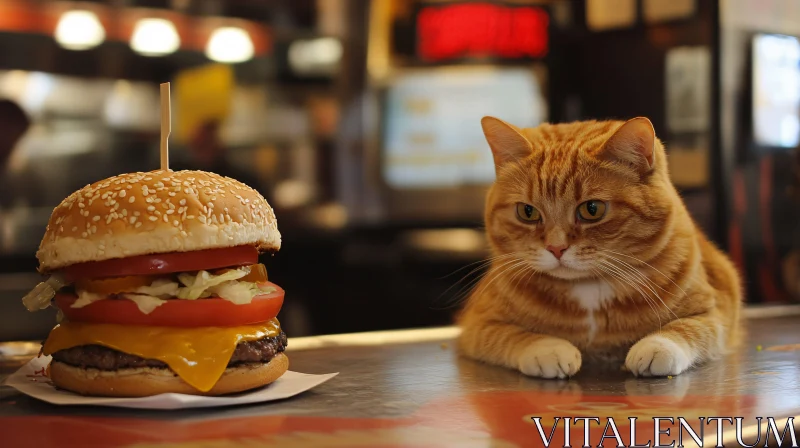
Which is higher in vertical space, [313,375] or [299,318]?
[313,375]

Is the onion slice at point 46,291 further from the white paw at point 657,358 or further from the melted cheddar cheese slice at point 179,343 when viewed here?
the white paw at point 657,358

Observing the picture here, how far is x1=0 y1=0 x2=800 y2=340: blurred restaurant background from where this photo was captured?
4.23m

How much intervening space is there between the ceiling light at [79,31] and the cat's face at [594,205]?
3.36m

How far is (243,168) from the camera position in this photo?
4855 mm

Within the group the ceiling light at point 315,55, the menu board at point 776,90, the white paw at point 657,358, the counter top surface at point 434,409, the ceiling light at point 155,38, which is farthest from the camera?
the ceiling light at point 315,55

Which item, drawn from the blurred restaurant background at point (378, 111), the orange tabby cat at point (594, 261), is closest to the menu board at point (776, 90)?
the blurred restaurant background at point (378, 111)

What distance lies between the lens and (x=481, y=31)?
5578 millimetres

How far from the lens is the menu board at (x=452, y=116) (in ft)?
18.4

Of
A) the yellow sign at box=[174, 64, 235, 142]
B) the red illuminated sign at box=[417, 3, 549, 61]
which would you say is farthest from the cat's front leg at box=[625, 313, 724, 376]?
the red illuminated sign at box=[417, 3, 549, 61]

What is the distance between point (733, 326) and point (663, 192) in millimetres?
438

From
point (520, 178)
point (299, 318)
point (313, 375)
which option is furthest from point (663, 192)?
point (299, 318)

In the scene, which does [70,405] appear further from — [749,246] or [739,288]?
[749,246]

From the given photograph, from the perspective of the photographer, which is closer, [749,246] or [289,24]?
[749,246]

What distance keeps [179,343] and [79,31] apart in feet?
11.4
